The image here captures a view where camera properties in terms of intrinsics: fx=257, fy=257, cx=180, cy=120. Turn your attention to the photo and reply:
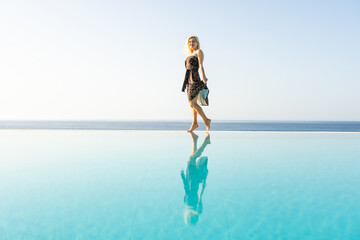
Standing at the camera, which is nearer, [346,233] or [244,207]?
[346,233]

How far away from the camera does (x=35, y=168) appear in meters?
3.41

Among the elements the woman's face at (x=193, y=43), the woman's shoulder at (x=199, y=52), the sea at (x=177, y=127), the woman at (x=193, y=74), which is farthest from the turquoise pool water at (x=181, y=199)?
the sea at (x=177, y=127)

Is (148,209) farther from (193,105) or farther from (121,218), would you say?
(193,105)

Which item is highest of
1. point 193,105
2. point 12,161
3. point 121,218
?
point 193,105

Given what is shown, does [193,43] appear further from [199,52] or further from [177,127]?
[177,127]

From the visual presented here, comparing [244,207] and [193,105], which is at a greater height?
[193,105]

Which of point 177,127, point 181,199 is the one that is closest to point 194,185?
point 181,199

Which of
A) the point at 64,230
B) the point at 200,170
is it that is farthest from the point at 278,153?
the point at 64,230

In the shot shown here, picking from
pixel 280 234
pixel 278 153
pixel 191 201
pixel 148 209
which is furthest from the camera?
pixel 278 153

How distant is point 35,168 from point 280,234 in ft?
10.3

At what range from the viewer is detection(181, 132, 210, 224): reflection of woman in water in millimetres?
1811

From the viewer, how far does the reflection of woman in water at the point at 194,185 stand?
5.94ft

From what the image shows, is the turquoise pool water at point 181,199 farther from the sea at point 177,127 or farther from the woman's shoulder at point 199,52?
the sea at point 177,127

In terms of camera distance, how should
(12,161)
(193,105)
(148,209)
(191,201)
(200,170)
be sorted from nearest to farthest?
(148,209) < (191,201) < (200,170) < (12,161) < (193,105)
